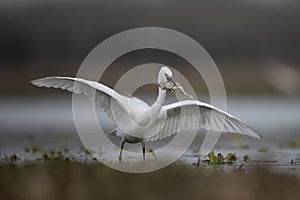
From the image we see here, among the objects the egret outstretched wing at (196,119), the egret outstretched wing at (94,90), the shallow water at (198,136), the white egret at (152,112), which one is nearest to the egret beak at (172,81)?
the white egret at (152,112)

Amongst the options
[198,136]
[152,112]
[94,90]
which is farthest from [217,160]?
[198,136]

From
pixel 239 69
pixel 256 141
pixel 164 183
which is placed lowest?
pixel 164 183

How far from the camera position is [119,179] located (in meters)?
10.7

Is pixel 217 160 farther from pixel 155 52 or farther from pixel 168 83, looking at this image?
pixel 155 52

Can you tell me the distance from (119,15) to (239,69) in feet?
76.4

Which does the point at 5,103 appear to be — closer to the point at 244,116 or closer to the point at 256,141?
the point at 244,116

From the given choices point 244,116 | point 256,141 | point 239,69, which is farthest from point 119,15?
point 256,141

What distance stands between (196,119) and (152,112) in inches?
35.9

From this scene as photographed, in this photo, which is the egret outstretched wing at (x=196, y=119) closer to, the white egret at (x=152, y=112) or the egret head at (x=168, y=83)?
the white egret at (x=152, y=112)

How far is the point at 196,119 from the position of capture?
1380 centimetres

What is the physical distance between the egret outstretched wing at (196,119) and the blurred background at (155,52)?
4283 millimetres

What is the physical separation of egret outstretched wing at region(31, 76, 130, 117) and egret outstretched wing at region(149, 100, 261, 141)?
617 mm

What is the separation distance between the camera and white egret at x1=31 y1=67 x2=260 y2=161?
1315cm

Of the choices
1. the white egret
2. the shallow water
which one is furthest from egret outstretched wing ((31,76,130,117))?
the shallow water
